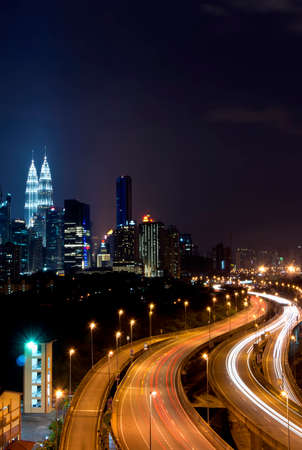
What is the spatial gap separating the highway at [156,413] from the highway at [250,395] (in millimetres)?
3238

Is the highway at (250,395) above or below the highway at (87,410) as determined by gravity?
below

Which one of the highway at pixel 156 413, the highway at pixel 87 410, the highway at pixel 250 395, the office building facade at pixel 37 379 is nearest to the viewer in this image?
the highway at pixel 156 413

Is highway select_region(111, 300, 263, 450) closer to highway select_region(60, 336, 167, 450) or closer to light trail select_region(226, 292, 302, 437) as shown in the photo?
highway select_region(60, 336, 167, 450)

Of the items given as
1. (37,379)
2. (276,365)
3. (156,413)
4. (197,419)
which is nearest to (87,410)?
(156,413)

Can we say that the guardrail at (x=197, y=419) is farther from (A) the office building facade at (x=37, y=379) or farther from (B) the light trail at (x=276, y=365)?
(A) the office building facade at (x=37, y=379)

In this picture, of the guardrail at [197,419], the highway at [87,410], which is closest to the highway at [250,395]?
the guardrail at [197,419]

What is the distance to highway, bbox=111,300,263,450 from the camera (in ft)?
61.0

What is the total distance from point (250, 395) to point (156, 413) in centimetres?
764

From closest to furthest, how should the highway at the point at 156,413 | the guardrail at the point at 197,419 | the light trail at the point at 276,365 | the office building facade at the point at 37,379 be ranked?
the guardrail at the point at 197,419 < the highway at the point at 156,413 < the light trail at the point at 276,365 < the office building facade at the point at 37,379

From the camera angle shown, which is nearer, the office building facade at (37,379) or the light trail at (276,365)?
the light trail at (276,365)

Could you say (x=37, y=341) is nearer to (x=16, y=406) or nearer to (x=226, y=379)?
(x=16, y=406)

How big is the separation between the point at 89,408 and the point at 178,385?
6.94 metres

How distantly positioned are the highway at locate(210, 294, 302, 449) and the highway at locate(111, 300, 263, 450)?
3238mm

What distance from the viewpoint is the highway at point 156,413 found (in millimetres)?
18578
